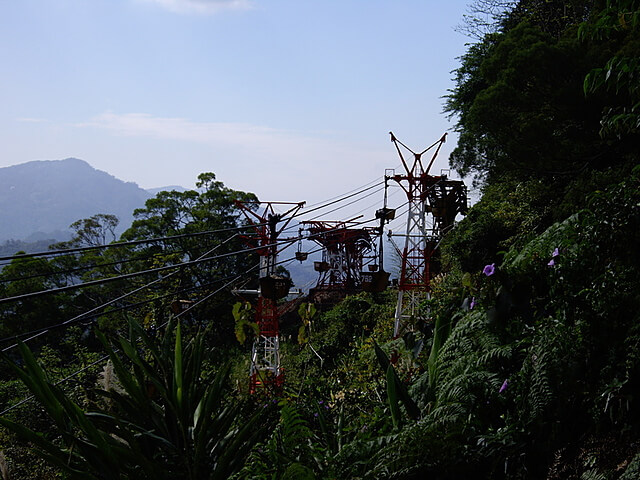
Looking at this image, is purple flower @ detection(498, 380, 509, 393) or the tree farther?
purple flower @ detection(498, 380, 509, 393)

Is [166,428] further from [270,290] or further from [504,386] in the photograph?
[270,290]

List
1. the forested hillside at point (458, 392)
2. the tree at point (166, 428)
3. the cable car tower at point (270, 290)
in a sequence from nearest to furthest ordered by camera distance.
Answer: the tree at point (166, 428), the forested hillside at point (458, 392), the cable car tower at point (270, 290)

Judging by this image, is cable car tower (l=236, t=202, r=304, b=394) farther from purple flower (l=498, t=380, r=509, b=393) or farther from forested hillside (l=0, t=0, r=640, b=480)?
purple flower (l=498, t=380, r=509, b=393)

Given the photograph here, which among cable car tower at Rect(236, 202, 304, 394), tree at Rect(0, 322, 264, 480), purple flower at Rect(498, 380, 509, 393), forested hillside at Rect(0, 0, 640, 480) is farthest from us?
cable car tower at Rect(236, 202, 304, 394)

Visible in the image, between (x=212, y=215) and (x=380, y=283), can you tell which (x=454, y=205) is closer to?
(x=380, y=283)

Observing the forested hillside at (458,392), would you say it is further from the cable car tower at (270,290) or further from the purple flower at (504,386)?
the cable car tower at (270,290)

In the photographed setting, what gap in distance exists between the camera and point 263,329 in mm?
11609

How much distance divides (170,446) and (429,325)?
356 cm

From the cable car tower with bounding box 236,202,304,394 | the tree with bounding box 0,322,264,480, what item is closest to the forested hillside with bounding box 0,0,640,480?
the tree with bounding box 0,322,264,480

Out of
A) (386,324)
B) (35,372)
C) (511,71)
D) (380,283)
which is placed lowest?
(386,324)

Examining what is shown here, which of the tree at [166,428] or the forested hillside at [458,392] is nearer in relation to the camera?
the tree at [166,428]

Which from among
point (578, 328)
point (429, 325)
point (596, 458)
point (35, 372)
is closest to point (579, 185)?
point (429, 325)

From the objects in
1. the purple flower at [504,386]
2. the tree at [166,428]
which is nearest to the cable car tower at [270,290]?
the purple flower at [504,386]

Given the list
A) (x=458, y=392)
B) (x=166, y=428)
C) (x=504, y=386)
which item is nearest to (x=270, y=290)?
(x=458, y=392)
